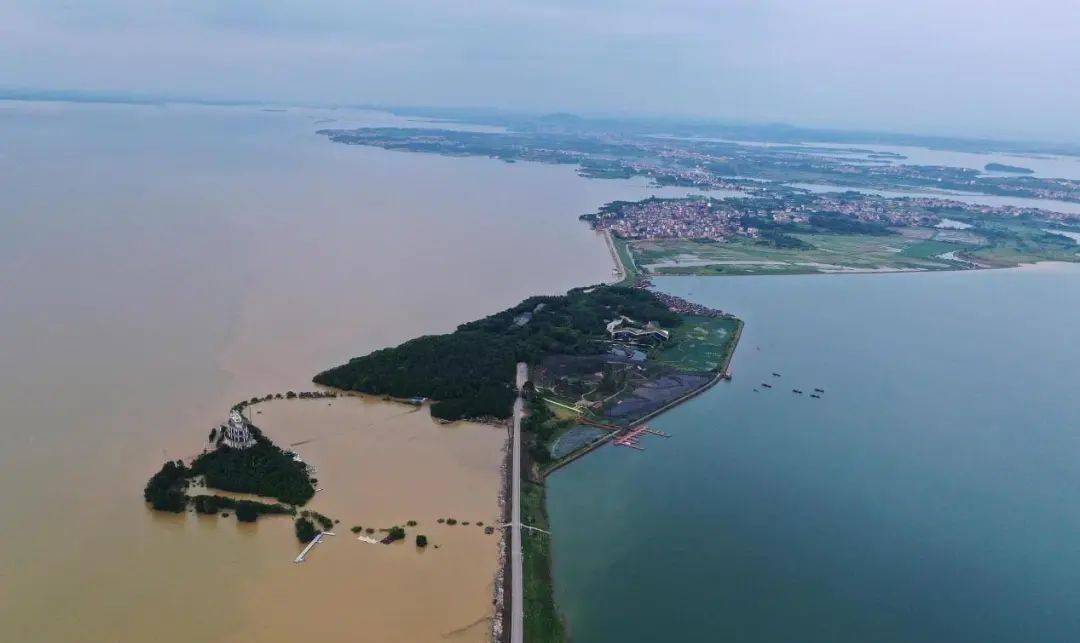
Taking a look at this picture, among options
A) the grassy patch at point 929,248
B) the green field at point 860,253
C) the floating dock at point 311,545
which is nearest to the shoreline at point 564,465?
the floating dock at point 311,545

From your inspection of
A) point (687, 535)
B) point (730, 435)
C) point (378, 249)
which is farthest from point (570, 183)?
point (687, 535)

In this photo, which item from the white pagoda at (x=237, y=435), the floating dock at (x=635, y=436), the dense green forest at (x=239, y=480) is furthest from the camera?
the floating dock at (x=635, y=436)

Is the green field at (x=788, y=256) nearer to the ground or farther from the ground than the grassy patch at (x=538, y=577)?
farther from the ground

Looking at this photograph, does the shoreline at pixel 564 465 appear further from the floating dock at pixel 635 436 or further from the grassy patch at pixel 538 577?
the floating dock at pixel 635 436

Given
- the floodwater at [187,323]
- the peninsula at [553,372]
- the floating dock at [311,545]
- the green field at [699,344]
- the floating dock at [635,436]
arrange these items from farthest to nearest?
the green field at [699,344], the floating dock at [635,436], the peninsula at [553,372], the floating dock at [311,545], the floodwater at [187,323]

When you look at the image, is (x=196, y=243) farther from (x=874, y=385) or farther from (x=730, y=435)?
(x=874, y=385)

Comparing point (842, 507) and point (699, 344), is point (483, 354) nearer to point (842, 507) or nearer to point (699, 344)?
point (699, 344)
